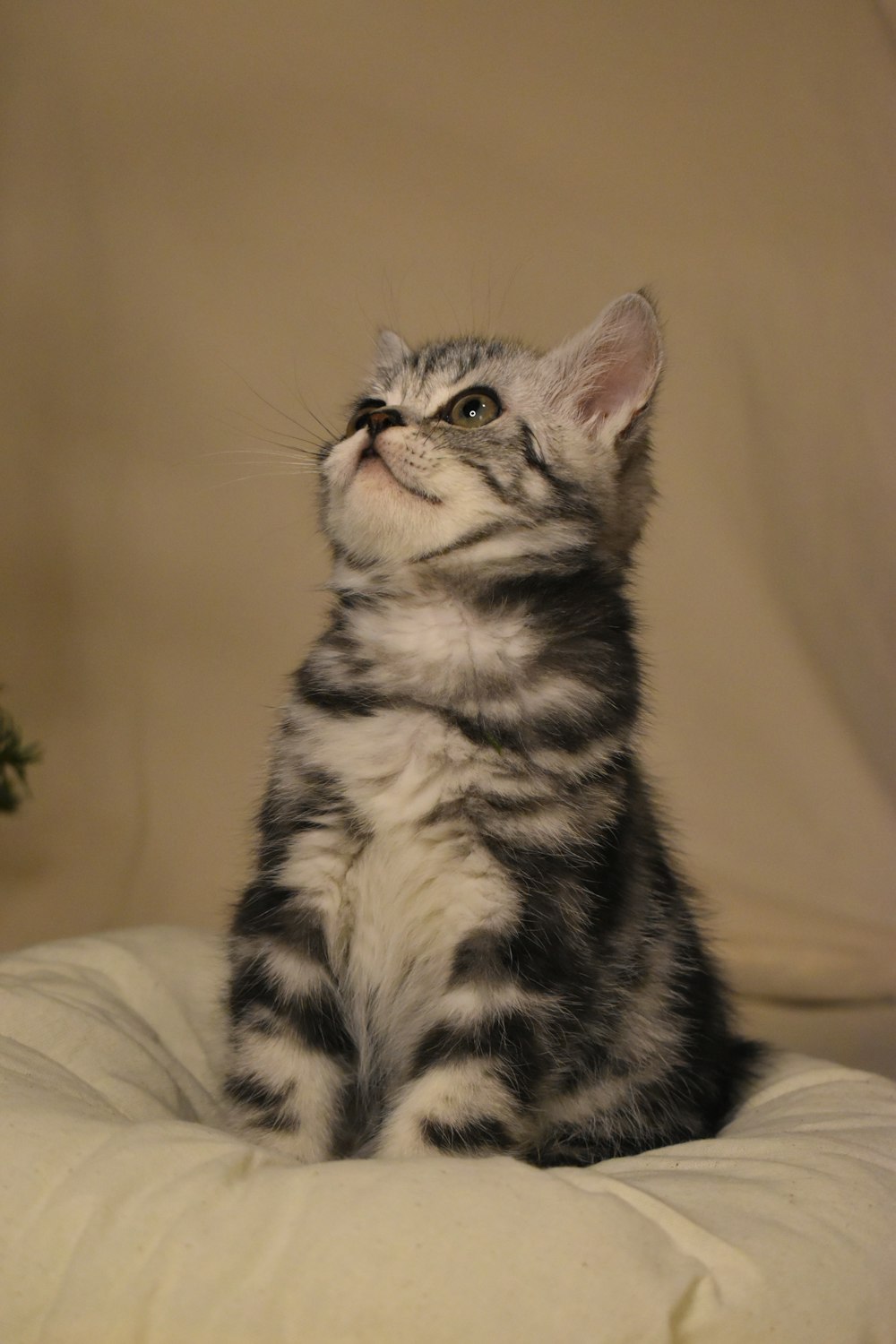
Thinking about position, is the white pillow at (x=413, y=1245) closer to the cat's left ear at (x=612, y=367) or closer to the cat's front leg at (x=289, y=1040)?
the cat's front leg at (x=289, y=1040)

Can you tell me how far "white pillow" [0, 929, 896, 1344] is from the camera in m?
1.29

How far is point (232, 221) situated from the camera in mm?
3412

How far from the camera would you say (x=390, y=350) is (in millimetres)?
2393

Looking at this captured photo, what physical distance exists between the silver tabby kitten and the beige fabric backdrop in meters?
1.37

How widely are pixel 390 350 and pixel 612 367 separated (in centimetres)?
50

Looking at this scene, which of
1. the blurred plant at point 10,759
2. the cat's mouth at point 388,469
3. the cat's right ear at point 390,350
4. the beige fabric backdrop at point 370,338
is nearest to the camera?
the cat's mouth at point 388,469

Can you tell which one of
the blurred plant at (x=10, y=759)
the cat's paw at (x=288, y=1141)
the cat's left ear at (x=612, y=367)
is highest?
the cat's left ear at (x=612, y=367)

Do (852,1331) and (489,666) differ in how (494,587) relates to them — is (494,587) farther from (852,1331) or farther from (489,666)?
(852,1331)

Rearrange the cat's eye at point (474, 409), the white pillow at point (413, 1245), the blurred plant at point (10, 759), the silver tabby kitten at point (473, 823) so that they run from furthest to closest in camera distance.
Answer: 1. the blurred plant at point (10, 759)
2. the cat's eye at point (474, 409)
3. the silver tabby kitten at point (473, 823)
4. the white pillow at point (413, 1245)

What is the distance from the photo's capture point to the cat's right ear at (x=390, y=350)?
230 centimetres

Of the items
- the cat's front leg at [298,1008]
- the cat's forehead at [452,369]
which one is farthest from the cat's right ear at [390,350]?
the cat's front leg at [298,1008]

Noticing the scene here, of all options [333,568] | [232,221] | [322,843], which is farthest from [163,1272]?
[232,221]

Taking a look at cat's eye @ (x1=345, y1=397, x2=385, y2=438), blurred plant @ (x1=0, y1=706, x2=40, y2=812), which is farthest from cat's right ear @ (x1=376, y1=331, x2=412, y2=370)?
blurred plant @ (x1=0, y1=706, x2=40, y2=812)

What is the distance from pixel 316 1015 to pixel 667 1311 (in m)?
0.64
